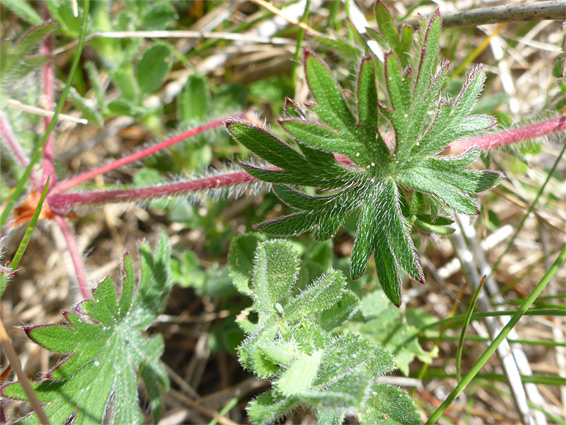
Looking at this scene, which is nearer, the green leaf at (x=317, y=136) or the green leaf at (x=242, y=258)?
the green leaf at (x=317, y=136)

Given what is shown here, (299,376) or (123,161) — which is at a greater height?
(123,161)

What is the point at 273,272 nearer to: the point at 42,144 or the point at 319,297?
the point at 319,297

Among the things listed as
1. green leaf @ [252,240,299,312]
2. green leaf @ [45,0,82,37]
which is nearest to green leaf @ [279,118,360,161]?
green leaf @ [252,240,299,312]

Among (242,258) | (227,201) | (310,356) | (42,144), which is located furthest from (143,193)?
(310,356)

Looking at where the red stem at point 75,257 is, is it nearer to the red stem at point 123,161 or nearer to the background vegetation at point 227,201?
the background vegetation at point 227,201

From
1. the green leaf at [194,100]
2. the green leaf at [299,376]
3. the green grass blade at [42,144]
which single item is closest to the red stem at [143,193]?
the green grass blade at [42,144]

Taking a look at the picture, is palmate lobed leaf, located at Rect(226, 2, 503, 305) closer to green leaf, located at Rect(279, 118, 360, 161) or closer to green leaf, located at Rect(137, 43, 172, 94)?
green leaf, located at Rect(279, 118, 360, 161)
